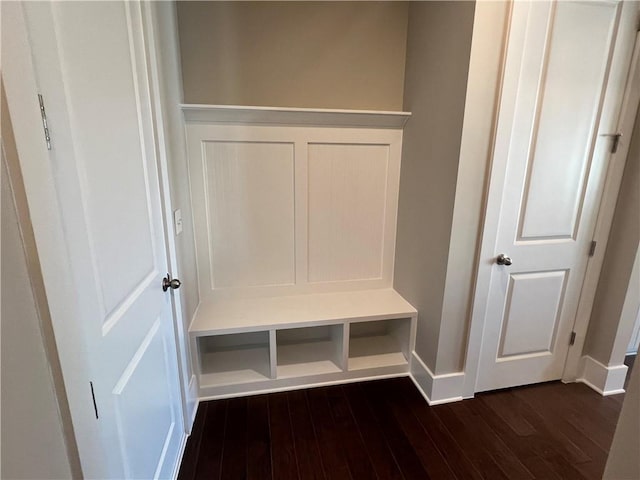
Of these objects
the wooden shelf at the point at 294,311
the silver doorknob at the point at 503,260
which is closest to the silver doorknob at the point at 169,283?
the wooden shelf at the point at 294,311

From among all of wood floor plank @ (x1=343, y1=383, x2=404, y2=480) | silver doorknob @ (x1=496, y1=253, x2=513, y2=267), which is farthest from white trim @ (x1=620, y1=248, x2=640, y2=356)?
wood floor plank @ (x1=343, y1=383, x2=404, y2=480)

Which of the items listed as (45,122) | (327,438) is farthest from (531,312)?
(45,122)

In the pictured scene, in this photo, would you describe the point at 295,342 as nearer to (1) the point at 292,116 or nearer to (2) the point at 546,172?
(1) the point at 292,116

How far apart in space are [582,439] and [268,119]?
2.53 m

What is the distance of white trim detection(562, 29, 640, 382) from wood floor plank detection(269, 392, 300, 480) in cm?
186

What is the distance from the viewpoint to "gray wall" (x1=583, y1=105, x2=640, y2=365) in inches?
73.9

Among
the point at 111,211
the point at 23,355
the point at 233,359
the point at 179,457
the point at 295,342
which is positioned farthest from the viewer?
the point at 295,342

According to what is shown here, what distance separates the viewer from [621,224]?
195 cm

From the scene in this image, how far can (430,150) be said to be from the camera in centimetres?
196

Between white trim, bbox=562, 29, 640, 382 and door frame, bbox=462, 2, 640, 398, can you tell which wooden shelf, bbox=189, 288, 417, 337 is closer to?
door frame, bbox=462, 2, 640, 398

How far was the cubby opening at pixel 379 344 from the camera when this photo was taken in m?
2.29

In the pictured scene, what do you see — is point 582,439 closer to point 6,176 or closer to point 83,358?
point 83,358

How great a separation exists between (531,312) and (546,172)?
2.80ft

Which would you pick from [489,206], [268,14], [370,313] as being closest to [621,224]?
[489,206]
